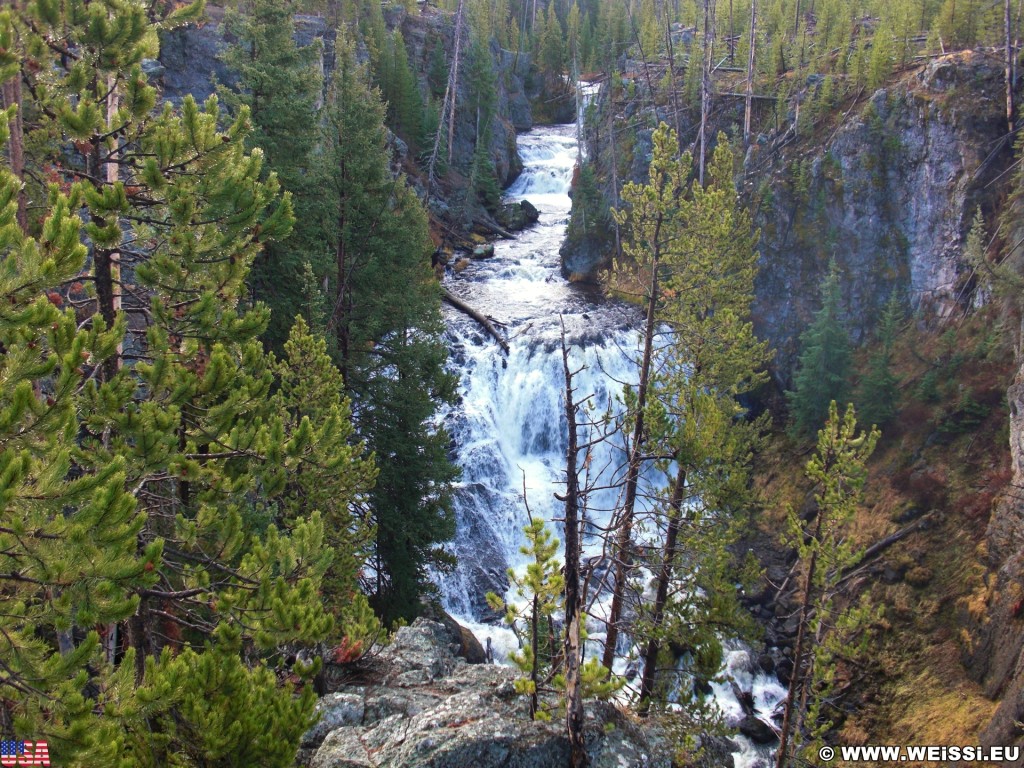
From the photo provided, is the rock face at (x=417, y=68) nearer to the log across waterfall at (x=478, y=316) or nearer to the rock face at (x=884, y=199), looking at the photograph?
the log across waterfall at (x=478, y=316)

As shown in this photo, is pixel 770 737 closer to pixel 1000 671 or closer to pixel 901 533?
pixel 1000 671

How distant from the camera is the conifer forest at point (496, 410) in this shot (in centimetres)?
555

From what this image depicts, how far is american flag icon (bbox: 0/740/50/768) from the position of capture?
176 inches

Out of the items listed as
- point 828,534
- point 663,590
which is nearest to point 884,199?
point 828,534

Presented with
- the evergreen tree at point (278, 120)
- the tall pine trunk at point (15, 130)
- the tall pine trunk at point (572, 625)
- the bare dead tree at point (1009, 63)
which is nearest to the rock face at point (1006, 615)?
the tall pine trunk at point (572, 625)

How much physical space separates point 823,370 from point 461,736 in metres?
21.2

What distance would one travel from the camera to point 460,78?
48.8 metres

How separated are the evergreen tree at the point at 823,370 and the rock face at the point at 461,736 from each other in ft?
61.2

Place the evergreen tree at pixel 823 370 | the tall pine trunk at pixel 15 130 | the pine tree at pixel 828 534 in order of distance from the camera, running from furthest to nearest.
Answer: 1. the evergreen tree at pixel 823 370
2. the pine tree at pixel 828 534
3. the tall pine trunk at pixel 15 130

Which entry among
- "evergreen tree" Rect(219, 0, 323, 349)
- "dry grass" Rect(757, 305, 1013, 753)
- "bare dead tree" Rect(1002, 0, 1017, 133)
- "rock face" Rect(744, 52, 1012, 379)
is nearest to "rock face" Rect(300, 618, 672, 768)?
"dry grass" Rect(757, 305, 1013, 753)

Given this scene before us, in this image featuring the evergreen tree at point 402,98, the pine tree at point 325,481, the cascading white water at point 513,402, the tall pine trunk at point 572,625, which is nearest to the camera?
the tall pine trunk at point 572,625

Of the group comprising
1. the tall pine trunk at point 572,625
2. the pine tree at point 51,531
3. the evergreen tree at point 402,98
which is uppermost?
the evergreen tree at point 402,98

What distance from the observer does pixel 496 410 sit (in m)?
24.7

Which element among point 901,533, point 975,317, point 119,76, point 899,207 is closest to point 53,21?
point 119,76
